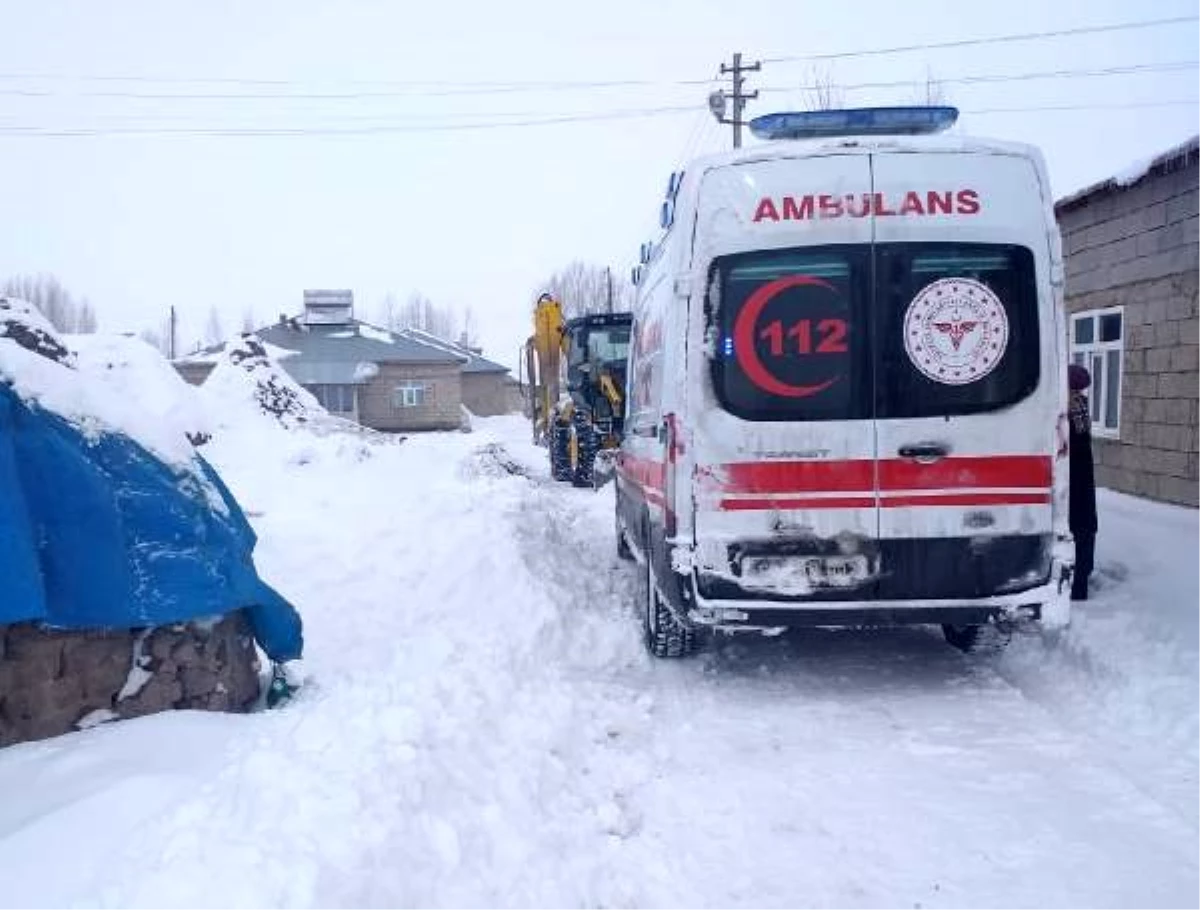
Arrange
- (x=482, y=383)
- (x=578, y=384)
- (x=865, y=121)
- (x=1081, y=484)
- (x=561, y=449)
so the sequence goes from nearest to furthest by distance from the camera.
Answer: (x=865, y=121) → (x=1081, y=484) → (x=578, y=384) → (x=561, y=449) → (x=482, y=383)

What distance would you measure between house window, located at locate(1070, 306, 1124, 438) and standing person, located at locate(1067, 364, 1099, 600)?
514cm

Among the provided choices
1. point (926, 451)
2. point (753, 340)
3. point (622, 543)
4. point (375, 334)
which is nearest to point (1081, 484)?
point (926, 451)

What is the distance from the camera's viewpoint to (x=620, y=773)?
4.51 meters

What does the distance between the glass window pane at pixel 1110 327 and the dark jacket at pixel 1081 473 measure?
5.42 meters

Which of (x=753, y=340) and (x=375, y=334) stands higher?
(x=375, y=334)

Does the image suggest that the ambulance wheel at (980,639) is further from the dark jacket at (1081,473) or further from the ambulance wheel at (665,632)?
the ambulance wheel at (665,632)

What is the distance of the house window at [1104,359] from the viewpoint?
461 inches

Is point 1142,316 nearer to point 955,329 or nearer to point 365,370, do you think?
point 955,329

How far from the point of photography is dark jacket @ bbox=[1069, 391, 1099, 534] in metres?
7.01

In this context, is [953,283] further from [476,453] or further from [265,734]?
[476,453]

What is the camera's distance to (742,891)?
3.44 metres

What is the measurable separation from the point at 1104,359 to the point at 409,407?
4080 cm

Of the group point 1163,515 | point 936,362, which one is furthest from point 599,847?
point 1163,515

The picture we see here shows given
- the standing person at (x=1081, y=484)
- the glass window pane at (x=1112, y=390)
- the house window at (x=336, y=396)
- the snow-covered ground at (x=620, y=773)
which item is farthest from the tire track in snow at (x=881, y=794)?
the house window at (x=336, y=396)
